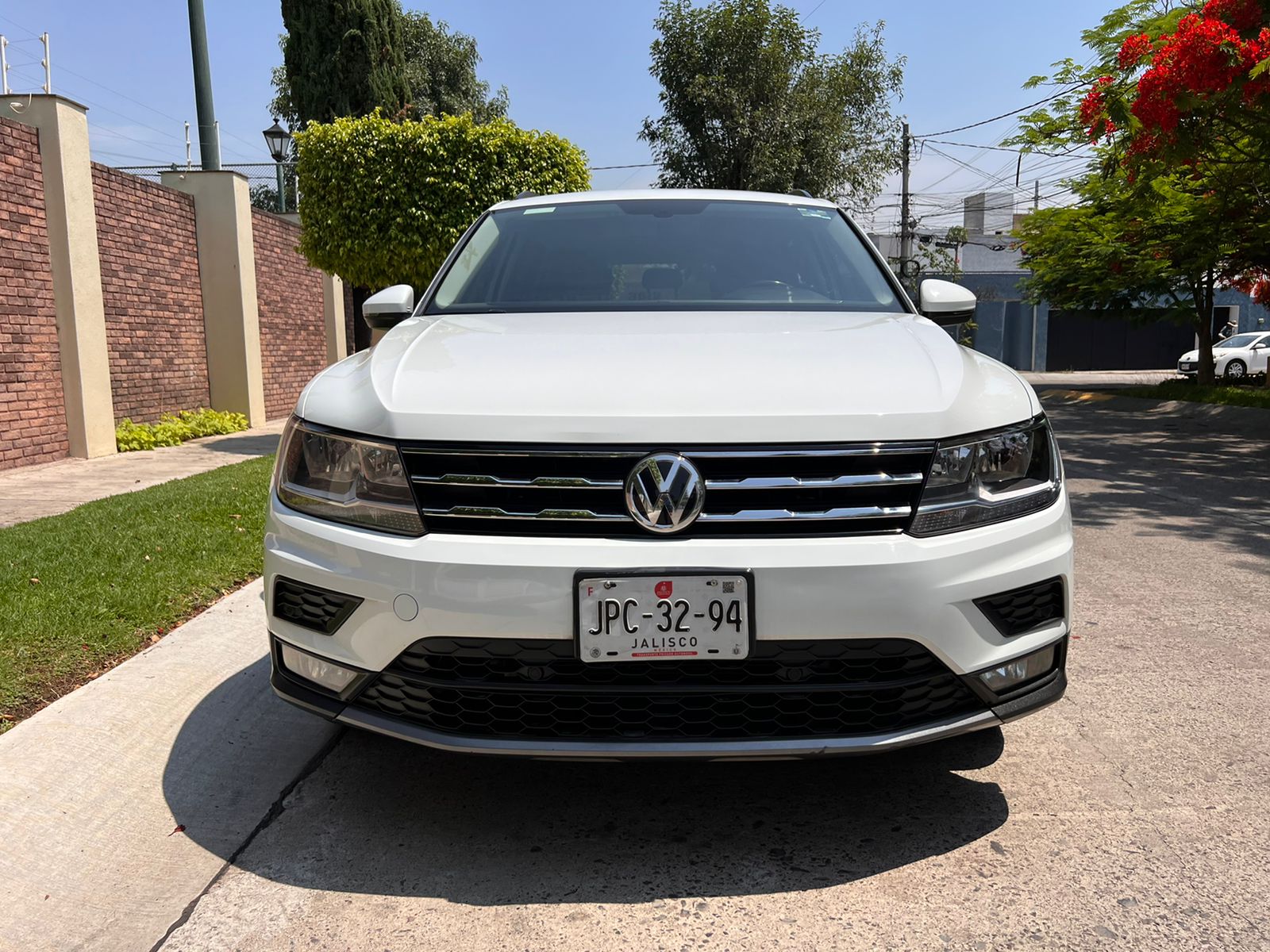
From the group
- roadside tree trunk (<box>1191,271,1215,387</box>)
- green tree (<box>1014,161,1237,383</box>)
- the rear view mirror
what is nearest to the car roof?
the rear view mirror

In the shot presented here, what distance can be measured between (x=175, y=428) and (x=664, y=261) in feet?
29.4

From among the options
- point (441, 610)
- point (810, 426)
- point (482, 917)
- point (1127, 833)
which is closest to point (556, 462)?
point (441, 610)

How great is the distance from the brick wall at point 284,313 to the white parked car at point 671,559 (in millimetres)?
12122

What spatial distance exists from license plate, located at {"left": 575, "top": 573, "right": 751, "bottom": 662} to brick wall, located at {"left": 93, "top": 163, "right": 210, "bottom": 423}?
9.26 m

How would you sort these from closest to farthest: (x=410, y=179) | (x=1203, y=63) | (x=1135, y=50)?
(x=1203, y=63)
(x=1135, y=50)
(x=410, y=179)

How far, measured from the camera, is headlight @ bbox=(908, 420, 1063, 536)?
2.21m

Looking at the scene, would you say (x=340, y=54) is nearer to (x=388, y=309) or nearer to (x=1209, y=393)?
(x=388, y=309)

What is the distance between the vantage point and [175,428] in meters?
10.9

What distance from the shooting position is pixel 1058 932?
2.04 m

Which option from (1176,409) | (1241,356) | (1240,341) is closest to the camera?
(1176,409)

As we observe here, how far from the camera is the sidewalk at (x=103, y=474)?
662 cm

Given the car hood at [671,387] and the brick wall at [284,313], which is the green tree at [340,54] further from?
the car hood at [671,387]

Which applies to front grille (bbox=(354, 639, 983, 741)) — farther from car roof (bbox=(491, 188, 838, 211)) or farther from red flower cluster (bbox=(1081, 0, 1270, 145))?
red flower cluster (bbox=(1081, 0, 1270, 145))

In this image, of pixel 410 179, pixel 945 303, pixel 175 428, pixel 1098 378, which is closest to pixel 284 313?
pixel 175 428
